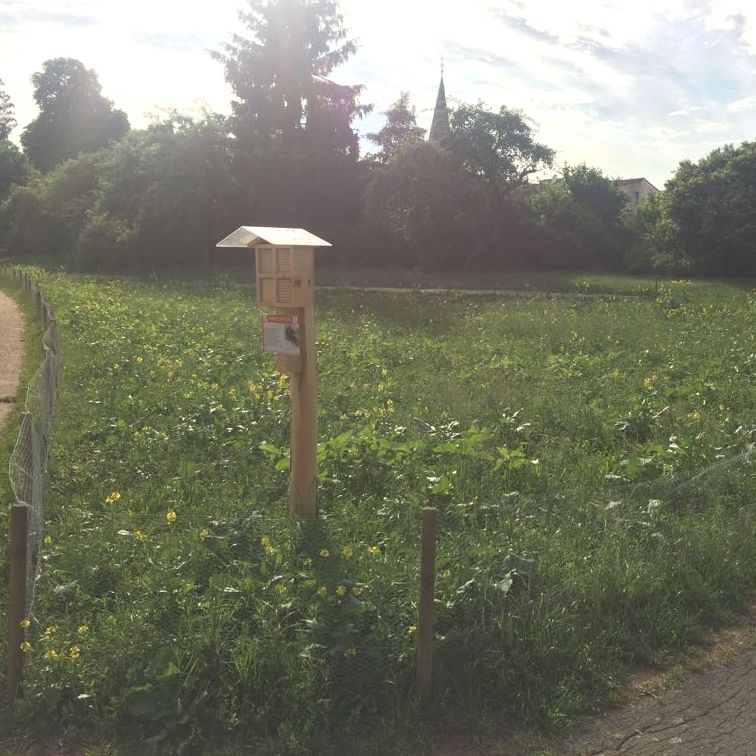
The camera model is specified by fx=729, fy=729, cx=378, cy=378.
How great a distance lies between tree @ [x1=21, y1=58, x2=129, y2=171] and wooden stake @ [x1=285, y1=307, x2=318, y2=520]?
6097cm

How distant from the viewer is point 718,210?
3014 centimetres

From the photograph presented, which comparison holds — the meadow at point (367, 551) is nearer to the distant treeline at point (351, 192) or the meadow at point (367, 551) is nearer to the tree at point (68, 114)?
the distant treeline at point (351, 192)

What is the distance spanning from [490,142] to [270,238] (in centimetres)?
3013

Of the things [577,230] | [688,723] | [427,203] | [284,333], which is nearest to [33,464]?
[284,333]

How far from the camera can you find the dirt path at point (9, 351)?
9930mm

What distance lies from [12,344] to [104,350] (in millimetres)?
3784

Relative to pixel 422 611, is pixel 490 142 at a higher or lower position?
higher

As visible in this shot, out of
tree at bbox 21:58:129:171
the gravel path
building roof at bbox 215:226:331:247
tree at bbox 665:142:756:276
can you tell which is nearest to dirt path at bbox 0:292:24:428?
building roof at bbox 215:226:331:247

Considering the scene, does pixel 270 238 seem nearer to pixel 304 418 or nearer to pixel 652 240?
pixel 304 418

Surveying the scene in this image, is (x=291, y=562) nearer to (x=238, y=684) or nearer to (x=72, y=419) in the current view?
(x=238, y=684)

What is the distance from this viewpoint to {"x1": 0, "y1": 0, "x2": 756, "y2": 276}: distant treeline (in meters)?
32.0

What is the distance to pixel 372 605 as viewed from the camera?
153 inches

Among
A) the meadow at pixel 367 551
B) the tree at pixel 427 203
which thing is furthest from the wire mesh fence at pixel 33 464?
the tree at pixel 427 203

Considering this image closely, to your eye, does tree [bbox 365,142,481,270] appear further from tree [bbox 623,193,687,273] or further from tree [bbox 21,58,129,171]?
tree [bbox 21,58,129,171]
